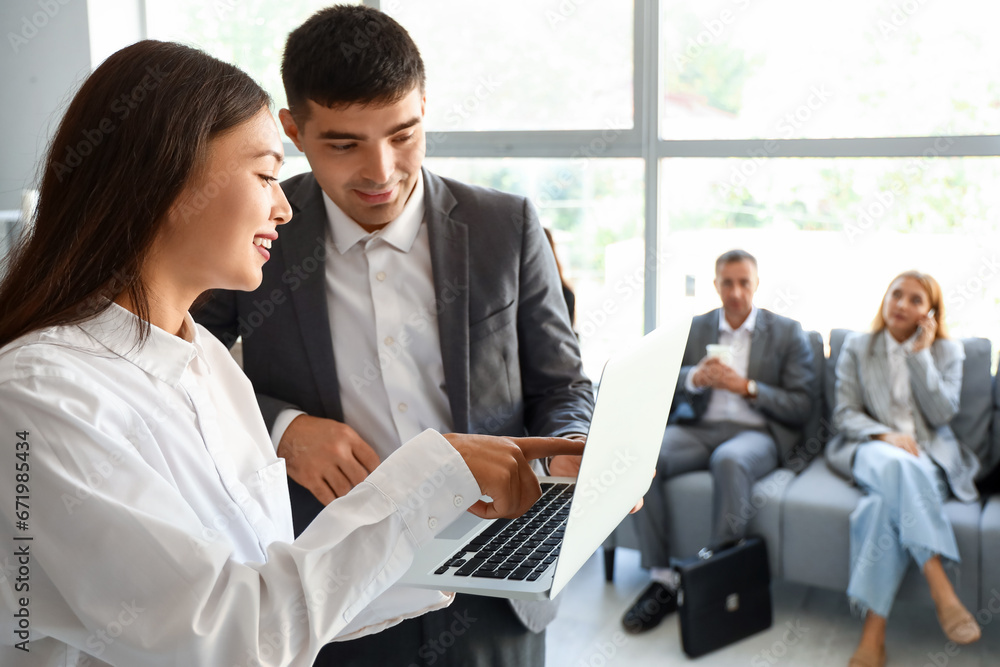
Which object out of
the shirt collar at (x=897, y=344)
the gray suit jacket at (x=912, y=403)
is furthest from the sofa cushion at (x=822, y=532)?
the shirt collar at (x=897, y=344)

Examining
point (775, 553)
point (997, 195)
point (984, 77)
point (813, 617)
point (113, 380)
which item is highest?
point (984, 77)

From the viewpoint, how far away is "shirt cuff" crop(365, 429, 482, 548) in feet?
2.76

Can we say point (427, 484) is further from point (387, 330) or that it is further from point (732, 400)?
point (732, 400)

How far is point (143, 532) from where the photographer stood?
0.70 metres

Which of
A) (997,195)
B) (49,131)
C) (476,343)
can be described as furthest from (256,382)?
(997,195)

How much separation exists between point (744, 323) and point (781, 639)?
1.29 metres

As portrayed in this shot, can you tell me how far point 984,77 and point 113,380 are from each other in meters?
3.55

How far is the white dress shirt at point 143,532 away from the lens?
2.30ft

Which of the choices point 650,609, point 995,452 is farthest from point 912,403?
point 650,609

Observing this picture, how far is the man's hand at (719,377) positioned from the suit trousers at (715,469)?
0.16 meters

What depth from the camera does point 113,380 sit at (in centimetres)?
83

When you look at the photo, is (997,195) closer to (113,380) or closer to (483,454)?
(483,454)

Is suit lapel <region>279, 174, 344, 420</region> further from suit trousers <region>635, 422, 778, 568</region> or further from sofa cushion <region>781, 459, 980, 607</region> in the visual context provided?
sofa cushion <region>781, 459, 980, 607</region>

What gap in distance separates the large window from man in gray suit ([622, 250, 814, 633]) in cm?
26
